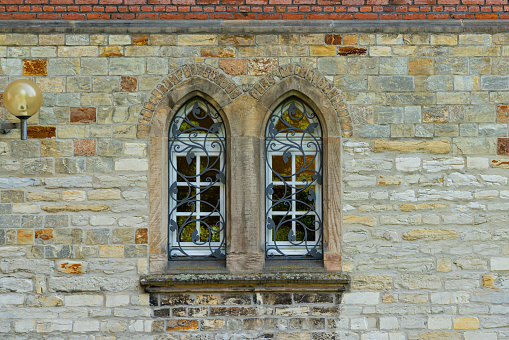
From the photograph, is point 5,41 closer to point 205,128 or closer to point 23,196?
point 23,196

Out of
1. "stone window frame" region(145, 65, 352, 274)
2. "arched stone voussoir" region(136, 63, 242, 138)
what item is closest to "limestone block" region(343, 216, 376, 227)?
"stone window frame" region(145, 65, 352, 274)

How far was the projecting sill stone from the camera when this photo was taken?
17.4 feet

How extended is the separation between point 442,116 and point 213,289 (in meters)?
2.97

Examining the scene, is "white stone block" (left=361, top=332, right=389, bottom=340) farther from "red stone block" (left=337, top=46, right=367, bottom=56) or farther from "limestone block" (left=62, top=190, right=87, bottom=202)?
"limestone block" (left=62, top=190, right=87, bottom=202)

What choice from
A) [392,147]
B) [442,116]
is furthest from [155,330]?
[442,116]

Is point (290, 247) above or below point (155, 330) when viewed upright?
above

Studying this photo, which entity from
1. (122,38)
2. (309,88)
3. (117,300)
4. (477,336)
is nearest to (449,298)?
(477,336)

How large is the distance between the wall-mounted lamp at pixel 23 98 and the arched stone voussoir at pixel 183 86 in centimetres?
100

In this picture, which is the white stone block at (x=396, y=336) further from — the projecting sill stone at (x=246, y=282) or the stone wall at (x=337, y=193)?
the projecting sill stone at (x=246, y=282)

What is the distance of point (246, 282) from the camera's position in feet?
17.6

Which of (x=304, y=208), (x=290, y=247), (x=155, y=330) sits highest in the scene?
(x=304, y=208)

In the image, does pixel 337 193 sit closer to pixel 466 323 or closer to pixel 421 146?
pixel 421 146

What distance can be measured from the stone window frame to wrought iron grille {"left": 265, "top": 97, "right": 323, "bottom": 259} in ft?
0.41

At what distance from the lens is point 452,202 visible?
5449mm
